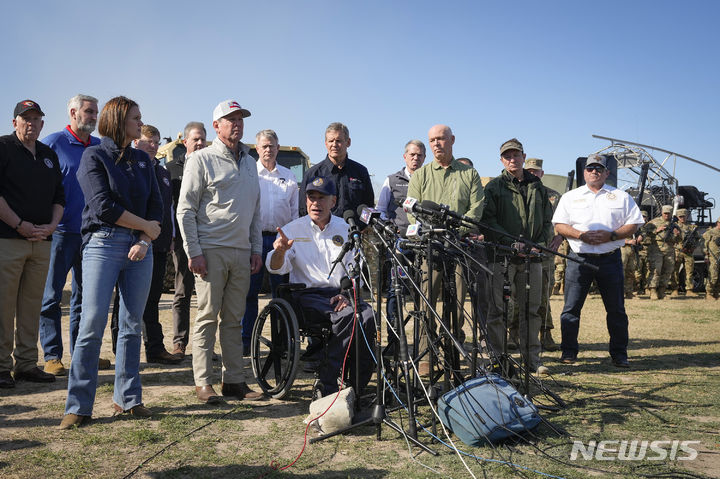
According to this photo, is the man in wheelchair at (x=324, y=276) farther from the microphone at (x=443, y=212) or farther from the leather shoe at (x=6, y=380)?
the leather shoe at (x=6, y=380)

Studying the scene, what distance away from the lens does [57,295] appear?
4965 mm

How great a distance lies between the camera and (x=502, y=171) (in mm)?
5836

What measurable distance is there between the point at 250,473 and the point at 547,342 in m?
4.86

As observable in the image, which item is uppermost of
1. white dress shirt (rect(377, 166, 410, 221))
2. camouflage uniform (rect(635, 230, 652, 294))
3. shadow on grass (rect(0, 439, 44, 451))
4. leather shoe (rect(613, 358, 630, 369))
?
white dress shirt (rect(377, 166, 410, 221))

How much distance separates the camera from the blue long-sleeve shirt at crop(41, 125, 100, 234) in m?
5.03

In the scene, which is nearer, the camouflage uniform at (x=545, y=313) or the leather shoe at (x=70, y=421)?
the leather shoe at (x=70, y=421)

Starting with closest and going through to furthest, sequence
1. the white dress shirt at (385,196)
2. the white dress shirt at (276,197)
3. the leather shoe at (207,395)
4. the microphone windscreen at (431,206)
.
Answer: the microphone windscreen at (431,206) < the leather shoe at (207,395) < the white dress shirt at (276,197) < the white dress shirt at (385,196)

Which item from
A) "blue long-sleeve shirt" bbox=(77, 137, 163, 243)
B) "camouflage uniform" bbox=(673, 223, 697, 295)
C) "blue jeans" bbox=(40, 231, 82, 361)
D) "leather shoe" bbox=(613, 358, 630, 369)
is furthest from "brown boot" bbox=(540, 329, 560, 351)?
"camouflage uniform" bbox=(673, 223, 697, 295)

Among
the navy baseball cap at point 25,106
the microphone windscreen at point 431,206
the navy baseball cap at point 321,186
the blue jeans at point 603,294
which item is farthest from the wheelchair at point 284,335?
the blue jeans at point 603,294

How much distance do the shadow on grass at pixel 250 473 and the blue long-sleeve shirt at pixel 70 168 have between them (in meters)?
2.87

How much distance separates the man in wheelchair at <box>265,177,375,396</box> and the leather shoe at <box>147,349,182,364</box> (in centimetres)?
165

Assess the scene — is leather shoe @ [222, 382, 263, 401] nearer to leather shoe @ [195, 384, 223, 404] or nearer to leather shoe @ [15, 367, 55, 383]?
leather shoe @ [195, 384, 223, 404]

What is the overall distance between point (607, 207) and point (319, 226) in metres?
3.13

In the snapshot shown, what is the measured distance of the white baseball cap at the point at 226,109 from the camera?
4312mm
